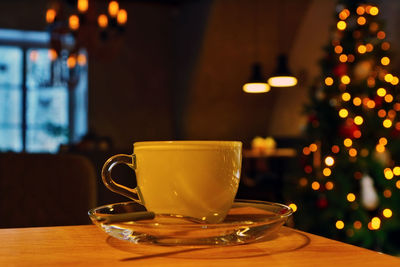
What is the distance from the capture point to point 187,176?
50 centimetres

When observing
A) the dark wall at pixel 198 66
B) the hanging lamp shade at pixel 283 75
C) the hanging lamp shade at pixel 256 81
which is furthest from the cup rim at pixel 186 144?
the dark wall at pixel 198 66

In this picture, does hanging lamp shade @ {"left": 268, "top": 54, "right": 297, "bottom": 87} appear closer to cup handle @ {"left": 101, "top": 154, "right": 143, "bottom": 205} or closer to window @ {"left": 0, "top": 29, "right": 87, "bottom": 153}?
window @ {"left": 0, "top": 29, "right": 87, "bottom": 153}

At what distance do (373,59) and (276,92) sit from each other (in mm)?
5684

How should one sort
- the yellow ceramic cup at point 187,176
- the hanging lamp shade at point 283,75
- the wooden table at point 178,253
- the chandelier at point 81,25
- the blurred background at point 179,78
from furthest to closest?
the blurred background at point 179,78 < the hanging lamp shade at point 283,75 < the chandelier at point 81,25 < the yellow ceramic cup at point 187,176 < the wooden table at point 178,253

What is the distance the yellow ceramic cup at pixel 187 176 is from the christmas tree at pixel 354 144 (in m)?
3.18

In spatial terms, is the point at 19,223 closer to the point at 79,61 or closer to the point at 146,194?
the point at 146,194

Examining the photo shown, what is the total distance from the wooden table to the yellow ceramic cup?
58 millimetres

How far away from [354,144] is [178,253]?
333cm

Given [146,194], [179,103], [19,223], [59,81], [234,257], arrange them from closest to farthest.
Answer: [234,257]
[146,194]
[19,223]
[59,81]
[179,103]

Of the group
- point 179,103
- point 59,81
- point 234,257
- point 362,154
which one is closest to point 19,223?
point 234,257

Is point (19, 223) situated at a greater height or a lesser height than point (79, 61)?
lesser

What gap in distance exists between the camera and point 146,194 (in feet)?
1.73

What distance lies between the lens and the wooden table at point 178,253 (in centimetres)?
40

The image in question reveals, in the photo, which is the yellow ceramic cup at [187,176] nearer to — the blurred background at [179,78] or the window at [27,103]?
the blurred background at [179,78]
